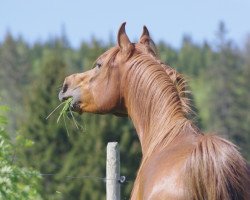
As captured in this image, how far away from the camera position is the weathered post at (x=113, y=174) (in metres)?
7.26

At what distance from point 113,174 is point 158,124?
1.65 metres

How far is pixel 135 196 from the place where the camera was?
217 inches

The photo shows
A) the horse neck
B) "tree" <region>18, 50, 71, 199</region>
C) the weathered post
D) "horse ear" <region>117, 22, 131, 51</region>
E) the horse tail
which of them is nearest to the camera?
the horse tail

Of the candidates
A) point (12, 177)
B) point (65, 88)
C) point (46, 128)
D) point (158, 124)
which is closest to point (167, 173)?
point (158, 124)

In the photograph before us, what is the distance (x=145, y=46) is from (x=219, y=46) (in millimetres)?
77229

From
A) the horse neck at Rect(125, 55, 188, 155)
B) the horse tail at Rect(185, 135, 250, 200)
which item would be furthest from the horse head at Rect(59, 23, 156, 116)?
the horse tail at Rect(185, 135, 250, 200)

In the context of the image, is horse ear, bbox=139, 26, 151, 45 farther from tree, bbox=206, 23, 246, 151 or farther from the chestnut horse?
tree, bbox=206, 23, 246, 151

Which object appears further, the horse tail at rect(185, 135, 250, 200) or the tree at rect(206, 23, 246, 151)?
the tree at rect(206, 23, 246, 151)

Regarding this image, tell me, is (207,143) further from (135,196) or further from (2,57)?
(2,57)

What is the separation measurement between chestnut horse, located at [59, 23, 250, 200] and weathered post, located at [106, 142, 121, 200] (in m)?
0.64

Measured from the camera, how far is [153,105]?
5.86 metres

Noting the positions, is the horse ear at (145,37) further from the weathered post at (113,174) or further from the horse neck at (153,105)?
the weathered post at (113,174)

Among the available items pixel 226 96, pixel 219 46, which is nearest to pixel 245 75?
pixel 226 96

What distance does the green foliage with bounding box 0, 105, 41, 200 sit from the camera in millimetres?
6918
